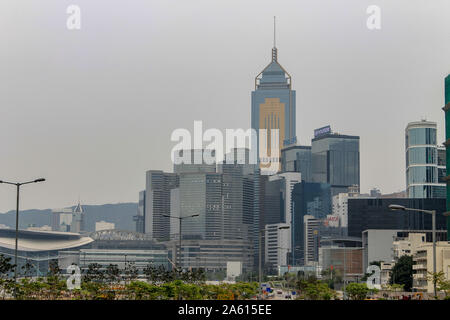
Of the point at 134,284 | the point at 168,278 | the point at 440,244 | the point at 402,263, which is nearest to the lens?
the point at 134,284

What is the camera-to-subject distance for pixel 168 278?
12044 centimetres
